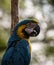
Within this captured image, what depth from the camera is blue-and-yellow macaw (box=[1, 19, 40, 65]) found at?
4.00 meters

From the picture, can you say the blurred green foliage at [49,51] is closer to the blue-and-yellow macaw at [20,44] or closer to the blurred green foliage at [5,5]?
the blurred green foliage at [5,5]

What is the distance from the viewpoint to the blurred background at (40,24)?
5480 mm

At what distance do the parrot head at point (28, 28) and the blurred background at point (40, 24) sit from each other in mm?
1250

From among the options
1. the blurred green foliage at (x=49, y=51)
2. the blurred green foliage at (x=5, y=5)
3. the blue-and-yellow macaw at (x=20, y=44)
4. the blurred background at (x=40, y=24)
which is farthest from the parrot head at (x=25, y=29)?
the blurred green foliage at (x=5, y=5)

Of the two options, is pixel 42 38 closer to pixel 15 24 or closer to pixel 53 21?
pixel 53 21

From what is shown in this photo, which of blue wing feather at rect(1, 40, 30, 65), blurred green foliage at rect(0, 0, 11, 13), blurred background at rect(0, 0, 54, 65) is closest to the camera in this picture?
blue wing feather at rect(1, 40, 30, 65)

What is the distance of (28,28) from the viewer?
4.03 m

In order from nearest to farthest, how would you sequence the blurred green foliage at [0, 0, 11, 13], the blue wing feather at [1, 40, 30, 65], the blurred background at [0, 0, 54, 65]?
1. the blue wing feather at [1, 40, 30, 65]
2. the blurred background at [0, 0, 54, 65]
3. the blurred green foliage at [0, 0, 11, 13]

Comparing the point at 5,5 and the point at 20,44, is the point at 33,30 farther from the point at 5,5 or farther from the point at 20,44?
the point at 5,5

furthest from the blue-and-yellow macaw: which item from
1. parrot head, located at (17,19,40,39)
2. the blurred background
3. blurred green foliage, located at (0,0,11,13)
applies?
blurred green foliage, located at (0,0,11,13)

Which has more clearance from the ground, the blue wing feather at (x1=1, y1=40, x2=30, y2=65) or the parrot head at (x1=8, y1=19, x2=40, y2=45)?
the parrot head at (x1=8, y1=19, x2=40, y2=45)

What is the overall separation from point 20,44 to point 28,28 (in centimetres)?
17

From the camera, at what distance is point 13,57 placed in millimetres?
4012

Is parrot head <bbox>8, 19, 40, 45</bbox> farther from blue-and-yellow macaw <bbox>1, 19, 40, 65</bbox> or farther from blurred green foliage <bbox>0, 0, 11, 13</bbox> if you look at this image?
blurred green foliage <bbox>0, 0, 11, 13</bbox>
